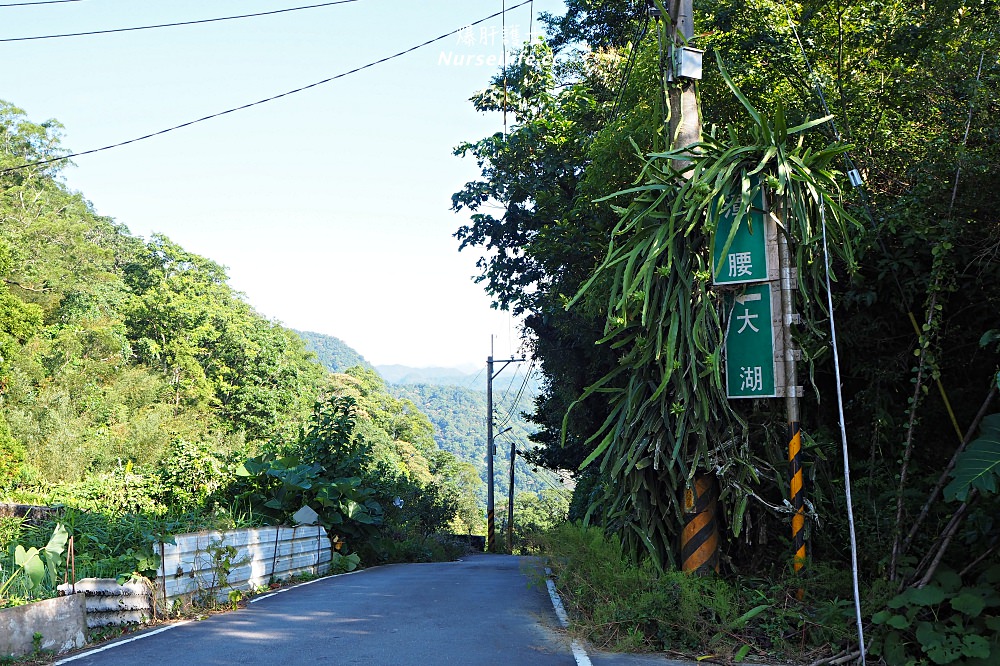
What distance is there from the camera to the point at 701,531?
893 cm

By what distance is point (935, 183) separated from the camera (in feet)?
29.1

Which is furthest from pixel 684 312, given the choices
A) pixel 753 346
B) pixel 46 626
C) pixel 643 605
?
pixel 46 626

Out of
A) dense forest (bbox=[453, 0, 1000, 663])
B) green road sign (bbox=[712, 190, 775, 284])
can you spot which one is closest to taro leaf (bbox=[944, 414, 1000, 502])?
dense forest (bbox=[453, 0, 1000, 663])

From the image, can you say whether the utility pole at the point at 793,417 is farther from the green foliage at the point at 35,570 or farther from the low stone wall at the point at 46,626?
the green foliage at the point at 35,570

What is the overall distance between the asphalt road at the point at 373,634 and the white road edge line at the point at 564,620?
0.04 meters

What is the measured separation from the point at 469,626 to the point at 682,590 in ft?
7.67

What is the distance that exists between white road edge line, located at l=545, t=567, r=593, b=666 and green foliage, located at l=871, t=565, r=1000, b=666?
231 centimetres

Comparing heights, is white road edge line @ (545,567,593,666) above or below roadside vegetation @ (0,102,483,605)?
below

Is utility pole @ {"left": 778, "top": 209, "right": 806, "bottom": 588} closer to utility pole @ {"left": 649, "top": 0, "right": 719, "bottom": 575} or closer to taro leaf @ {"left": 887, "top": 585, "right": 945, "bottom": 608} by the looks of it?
utility pole @ {"left": 649, "top": 0, "right": 719, "bottom": 575}

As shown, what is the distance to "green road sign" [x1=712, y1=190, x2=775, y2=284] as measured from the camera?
8.55 meters

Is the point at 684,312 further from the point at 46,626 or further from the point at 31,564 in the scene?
the point at 31,564

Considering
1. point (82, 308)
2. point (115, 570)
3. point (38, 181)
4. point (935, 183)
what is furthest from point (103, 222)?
point (935, 183)

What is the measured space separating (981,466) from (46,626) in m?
7.87

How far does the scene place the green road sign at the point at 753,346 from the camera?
845cm
